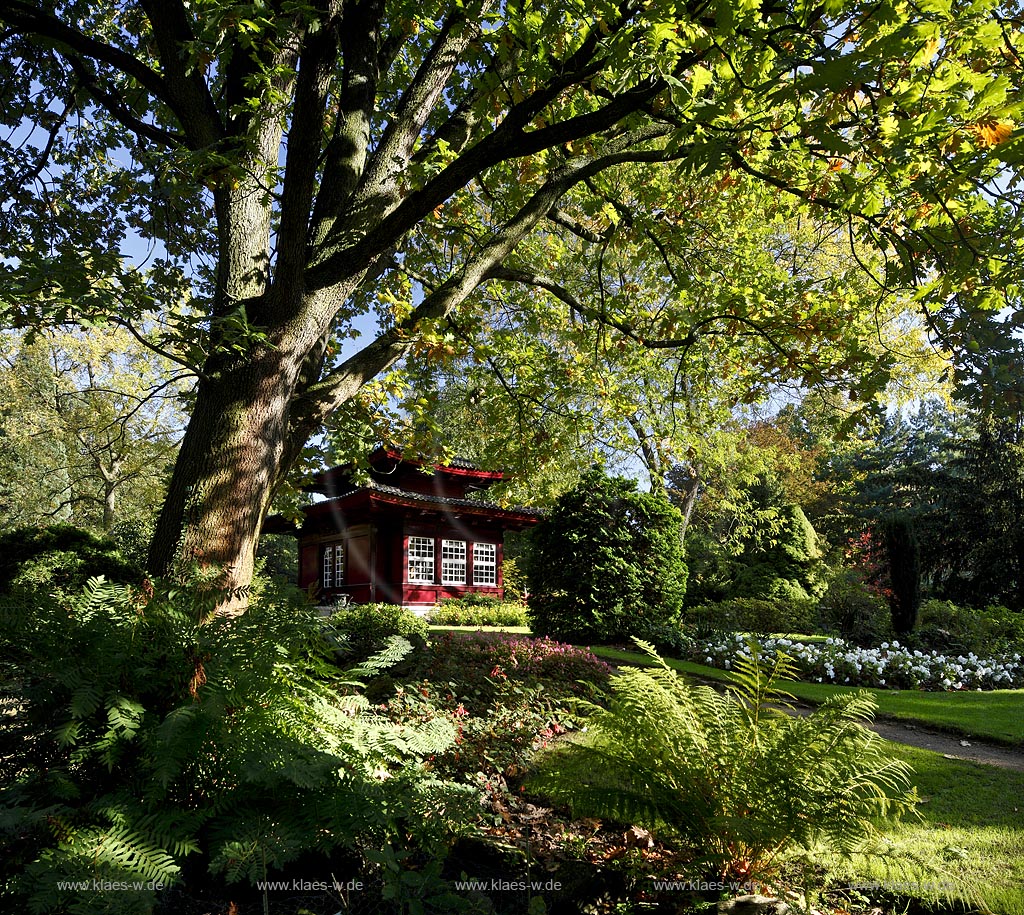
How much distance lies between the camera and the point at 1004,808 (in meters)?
3.97

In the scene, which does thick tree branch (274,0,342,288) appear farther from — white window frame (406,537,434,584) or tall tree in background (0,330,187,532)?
tall tree in background (0,330,187,532)

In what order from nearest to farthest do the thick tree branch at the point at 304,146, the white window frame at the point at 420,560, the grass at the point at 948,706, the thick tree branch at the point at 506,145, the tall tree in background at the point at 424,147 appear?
1. the tall tree in background at the point at 424,147
2. the thick tree branch at the point at 506,145
3. the thick tree branch at the point at 304,146
4. the grass at the point at 948,706
5. the white window frame at the point at 420,560

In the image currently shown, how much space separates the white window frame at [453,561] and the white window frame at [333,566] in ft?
12.8

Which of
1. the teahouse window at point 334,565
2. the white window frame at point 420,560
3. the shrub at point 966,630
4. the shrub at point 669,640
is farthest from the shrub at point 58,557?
the shrub at point 966,630

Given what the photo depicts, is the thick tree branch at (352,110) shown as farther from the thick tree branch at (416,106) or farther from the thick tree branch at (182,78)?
the thick tree branch at (182,78)

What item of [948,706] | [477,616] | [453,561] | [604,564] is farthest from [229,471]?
[453,561]

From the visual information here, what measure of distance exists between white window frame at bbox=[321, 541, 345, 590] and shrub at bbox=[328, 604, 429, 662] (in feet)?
28.8

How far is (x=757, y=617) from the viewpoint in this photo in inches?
550

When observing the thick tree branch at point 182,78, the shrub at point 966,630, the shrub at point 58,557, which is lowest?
the shrub at point 966,630

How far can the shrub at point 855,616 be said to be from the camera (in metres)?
12.7

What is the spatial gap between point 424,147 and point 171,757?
5299mm

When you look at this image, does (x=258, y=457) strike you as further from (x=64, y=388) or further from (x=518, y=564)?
(x=64, y=388)

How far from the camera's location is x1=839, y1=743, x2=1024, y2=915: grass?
2615 millimetres

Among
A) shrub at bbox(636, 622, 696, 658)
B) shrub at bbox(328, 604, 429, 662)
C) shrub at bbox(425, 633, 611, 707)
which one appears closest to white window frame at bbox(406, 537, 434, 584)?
shrub at bbox(328, 604, 429, 662)
